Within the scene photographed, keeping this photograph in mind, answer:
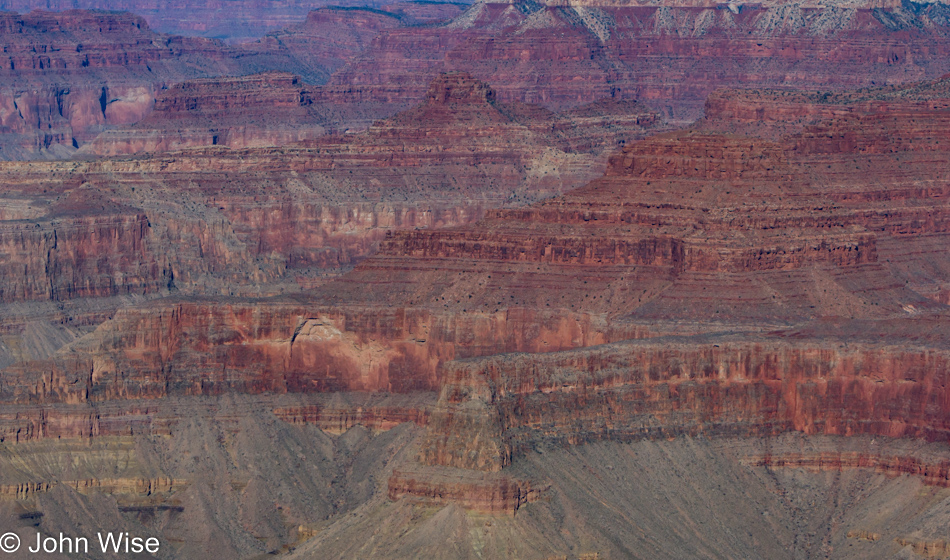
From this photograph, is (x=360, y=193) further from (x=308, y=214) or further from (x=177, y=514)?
(x=177, y=514)

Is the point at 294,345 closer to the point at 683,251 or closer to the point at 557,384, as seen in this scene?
the point at 683,251

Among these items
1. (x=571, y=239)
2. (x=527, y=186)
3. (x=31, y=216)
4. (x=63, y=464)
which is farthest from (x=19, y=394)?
(x=527, y=186)

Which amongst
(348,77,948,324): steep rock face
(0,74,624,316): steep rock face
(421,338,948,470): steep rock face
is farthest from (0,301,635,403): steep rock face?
(0,74,624,316): steep rock face

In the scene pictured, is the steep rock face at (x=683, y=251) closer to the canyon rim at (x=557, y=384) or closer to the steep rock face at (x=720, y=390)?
the canyon rim at (x=557, y=384)

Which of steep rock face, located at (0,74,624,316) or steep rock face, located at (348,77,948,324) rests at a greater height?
steep rock face, located at (348,77,948,324)

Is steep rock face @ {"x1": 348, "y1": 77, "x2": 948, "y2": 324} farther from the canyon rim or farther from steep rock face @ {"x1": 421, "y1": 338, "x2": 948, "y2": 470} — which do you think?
steep rock face @ {"x1": 421, "y1": 338, "x2": 948, "y2": 470}

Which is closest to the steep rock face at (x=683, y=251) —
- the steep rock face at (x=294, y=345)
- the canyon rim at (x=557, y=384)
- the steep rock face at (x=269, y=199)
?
the canyon rim at (x=557, y=384)

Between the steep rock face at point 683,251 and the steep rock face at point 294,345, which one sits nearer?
the steep rock face at point 294,345

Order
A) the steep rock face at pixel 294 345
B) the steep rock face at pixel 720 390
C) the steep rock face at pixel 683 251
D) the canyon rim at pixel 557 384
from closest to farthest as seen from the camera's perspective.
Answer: the canyon rim at pixel 557 384 < the steep rock face at pixel 720 390 < the steep rock face at pixel 294 345 < the steep rock face at pixel 683 251

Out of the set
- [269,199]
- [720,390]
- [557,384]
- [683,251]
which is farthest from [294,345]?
[269,199]

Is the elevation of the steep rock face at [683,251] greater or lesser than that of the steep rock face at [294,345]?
greater

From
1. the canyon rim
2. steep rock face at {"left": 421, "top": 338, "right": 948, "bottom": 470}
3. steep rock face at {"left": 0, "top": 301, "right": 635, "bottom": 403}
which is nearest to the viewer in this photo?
the canyon rim
